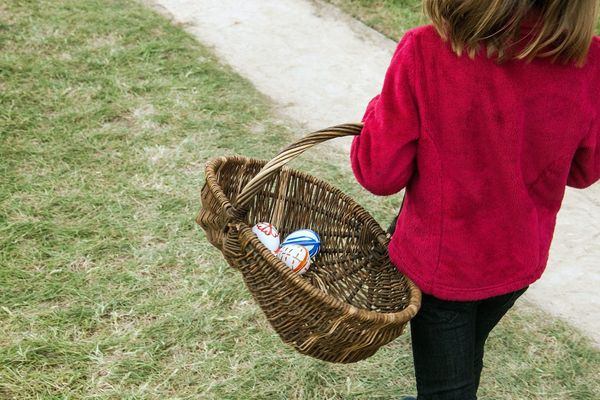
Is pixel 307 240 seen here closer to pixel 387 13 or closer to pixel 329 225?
pixel 329 225

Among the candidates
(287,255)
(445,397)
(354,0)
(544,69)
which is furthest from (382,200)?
(354,0)

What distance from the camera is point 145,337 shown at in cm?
247

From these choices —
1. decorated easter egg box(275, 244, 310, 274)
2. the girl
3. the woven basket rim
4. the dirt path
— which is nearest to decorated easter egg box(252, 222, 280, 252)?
decorated easter egg box(275, 244, 310, 274)

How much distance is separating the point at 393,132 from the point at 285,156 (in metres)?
0.32

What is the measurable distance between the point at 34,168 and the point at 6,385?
1274mm

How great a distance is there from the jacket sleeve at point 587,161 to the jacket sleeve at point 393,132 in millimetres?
367

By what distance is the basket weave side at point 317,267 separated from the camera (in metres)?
1.68

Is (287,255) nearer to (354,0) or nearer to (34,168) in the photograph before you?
(34,168)

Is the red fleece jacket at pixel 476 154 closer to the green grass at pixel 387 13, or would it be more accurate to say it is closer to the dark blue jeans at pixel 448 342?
the dark blue jeans at pixel 448 342

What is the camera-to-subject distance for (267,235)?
2070 millimetres

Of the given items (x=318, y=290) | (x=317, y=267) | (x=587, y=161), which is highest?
(x=587, y=161)

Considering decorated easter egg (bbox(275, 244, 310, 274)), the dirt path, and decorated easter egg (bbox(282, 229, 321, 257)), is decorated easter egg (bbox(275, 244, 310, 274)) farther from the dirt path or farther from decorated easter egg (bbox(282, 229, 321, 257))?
the dirt path

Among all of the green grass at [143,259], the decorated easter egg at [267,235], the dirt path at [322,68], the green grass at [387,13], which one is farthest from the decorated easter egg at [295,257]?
the green grass at [387,13]

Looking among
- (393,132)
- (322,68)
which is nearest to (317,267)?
(393,132)
